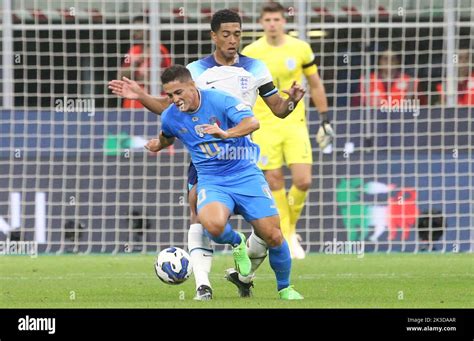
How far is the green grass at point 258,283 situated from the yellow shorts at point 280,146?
3.47ft

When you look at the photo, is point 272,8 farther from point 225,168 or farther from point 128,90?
point 225,168

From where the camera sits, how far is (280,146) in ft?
47.2

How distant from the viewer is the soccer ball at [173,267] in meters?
10.2

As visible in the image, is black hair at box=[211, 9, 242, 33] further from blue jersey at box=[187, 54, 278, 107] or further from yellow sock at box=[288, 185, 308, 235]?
yellow sock at box=[288, 185, 308, 235]

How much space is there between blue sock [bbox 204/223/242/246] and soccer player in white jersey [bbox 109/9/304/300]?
22cm

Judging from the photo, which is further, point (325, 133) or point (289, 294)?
point (325, 133)

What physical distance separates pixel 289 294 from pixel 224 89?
1.93 m

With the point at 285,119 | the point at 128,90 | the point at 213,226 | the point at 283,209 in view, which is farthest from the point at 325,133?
the point at 213,226

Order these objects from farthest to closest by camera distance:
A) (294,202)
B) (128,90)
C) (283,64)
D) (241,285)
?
(294,202), (283,64), (241,285), (128,90)

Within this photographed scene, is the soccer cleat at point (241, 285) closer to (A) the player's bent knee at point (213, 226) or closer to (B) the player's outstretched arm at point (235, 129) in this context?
(A) the player's bent knee at point (213, 226)

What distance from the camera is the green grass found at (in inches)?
391
